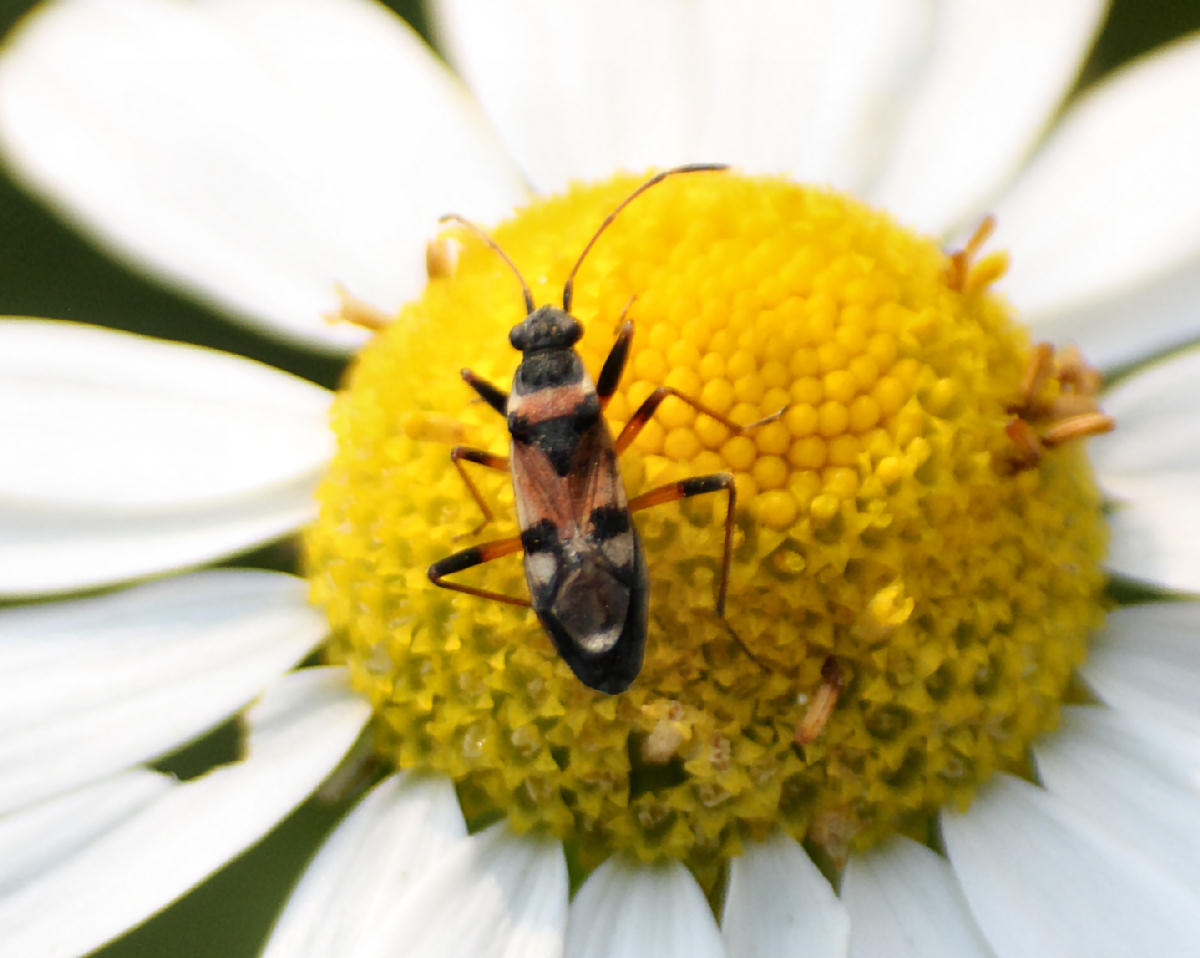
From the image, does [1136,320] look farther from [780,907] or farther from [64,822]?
[64,822]

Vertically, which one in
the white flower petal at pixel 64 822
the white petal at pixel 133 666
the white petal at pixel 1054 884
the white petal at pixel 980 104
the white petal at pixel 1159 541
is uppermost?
the white petal at pixel 980 104

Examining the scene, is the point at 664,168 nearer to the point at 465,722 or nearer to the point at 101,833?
the point at 465,722

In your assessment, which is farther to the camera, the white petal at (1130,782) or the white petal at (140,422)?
the white petal at (140,422)

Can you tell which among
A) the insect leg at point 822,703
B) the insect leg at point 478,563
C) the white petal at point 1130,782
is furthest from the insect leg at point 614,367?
the white petal at point 1130,782

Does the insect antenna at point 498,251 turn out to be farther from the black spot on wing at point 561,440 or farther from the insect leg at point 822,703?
the insect leg at point 822,703

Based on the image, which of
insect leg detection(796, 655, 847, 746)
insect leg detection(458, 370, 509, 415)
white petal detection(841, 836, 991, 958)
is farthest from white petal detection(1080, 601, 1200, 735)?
insect leg detection(458, 370, 509, 415)

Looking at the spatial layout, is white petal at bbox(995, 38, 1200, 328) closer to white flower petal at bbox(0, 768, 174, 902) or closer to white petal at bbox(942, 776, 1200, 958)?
white petal at bbox(942, 776, 1200, 958)
